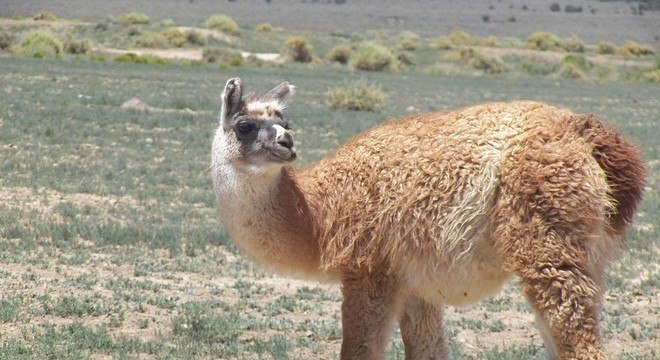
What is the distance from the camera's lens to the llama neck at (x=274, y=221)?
607 cm

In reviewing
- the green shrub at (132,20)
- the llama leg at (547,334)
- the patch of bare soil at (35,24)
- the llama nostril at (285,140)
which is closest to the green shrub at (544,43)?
the green shrub at (132,20)

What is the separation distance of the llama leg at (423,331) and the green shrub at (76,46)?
48.6 m

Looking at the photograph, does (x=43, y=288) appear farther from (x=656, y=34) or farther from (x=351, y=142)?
(x=656, y=34)

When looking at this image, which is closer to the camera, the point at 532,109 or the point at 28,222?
the point at 532,109

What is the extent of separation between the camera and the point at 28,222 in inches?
453

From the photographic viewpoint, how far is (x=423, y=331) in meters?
6.15

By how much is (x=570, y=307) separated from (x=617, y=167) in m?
0.84

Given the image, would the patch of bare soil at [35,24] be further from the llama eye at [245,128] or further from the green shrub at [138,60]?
the llama eye at [245,128]

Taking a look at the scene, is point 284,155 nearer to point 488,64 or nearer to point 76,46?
point 76,46

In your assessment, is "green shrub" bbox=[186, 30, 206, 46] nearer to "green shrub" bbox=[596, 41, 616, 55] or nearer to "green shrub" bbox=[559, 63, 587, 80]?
"green shrub" bbox=[559, 63, 587, 80]

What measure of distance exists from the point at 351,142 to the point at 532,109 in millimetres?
1199

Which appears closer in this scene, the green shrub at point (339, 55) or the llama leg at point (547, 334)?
the llama leg at point (547, 334)

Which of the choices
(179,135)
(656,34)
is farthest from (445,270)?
(656,34)

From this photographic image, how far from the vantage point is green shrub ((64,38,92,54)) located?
5209 centimetres
